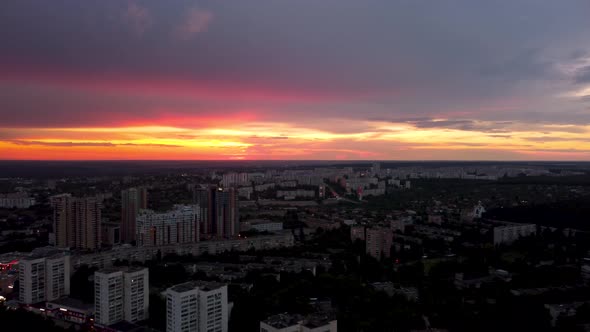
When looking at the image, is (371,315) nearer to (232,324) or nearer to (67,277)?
(232,324)

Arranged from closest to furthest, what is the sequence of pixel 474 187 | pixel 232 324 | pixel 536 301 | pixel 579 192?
pixel 232 324, pixel 536 301, pixel 579 192, pixel 474 187

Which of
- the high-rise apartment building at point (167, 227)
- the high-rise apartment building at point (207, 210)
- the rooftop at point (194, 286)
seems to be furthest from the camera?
the high-rise apartment building at point (207, 210)

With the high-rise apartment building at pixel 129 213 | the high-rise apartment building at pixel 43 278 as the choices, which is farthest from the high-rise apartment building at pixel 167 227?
the high-rise apartment building at pixel 43 278

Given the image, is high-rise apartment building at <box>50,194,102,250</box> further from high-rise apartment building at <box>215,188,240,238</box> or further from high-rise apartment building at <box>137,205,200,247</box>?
high-rise apartment building at <box>215,188,240,238</box>

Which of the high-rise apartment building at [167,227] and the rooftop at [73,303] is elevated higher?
the high-rise apartment building at [167,227]

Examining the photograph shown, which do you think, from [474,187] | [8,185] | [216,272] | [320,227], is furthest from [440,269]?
[8,185]

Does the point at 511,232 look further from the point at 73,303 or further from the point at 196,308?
the point at 73,303

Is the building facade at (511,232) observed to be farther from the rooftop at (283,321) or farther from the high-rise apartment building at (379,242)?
the rooftop at (283,321)
